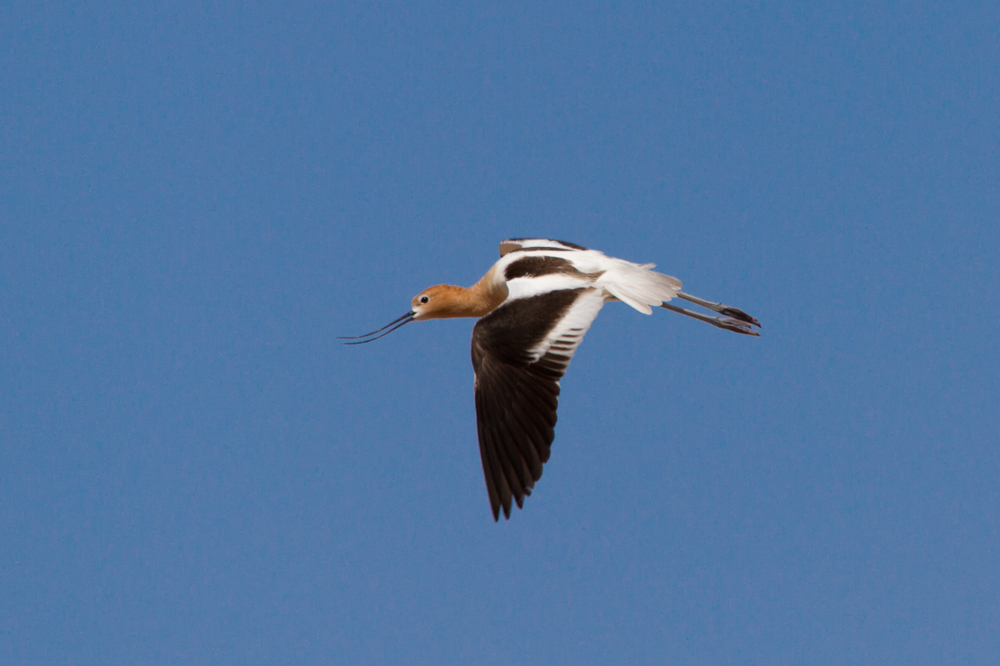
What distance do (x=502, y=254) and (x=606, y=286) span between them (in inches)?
53.3

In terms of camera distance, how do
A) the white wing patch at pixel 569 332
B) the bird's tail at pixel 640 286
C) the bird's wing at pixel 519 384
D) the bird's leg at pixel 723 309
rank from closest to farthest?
the bird's wing at pixel 519 384
the white wing patch at pixel 569 332
the bird's tail at pixel 640 286
the bird's leg at pixel 723 309

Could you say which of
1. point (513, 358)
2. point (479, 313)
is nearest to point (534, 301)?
point (513, 358)

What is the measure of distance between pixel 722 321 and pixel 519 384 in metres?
1.99

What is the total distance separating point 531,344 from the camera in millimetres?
4387

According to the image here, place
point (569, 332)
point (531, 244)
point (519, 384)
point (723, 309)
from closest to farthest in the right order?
point (519, 384) < point (569, 332) < point (723, 309) < point (531, 244)

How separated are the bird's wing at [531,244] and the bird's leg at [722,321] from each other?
2.30 ft

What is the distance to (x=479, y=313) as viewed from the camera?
5.77 meters

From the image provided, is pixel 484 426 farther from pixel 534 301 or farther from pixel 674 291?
pixel 674 291

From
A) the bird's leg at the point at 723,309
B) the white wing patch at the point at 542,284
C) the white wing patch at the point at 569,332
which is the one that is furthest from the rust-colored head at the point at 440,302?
the bird's leg at the point at 723,309

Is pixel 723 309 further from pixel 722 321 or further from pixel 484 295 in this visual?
pixel 484 295

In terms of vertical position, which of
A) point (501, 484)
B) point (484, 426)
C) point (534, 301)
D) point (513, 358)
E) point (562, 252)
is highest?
point (562, 252)

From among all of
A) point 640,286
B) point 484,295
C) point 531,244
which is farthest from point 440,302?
point 640,286

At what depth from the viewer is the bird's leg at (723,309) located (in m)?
5.84

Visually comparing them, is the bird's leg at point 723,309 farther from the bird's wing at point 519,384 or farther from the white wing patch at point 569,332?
the bird's wing at point 519,384
